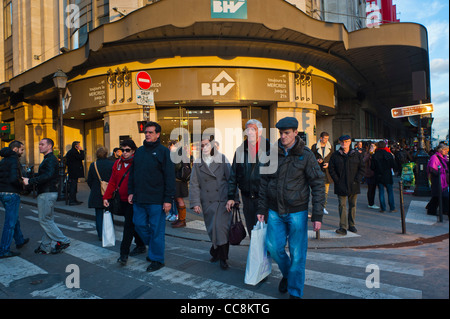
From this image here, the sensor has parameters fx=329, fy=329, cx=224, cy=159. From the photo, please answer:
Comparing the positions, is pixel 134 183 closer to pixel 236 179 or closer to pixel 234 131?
pixel 236 179

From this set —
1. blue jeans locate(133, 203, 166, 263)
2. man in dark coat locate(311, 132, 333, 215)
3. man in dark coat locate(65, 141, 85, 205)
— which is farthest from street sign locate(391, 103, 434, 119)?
man in dark coat locate(65, 141, 85, 205)

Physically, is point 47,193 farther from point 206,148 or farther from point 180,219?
point 180,219

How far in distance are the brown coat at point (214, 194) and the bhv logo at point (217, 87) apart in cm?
1017

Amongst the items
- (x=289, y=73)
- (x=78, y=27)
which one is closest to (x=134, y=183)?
(x=289, y=73)

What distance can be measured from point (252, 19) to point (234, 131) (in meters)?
5.29

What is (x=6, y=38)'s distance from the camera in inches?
1059

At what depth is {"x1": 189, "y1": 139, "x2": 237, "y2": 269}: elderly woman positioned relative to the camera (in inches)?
181

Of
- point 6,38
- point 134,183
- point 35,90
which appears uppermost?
point 6,38

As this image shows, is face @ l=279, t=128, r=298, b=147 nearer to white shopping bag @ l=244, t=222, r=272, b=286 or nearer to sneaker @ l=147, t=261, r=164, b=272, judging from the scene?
white shopping bag @ l=244, t=222, r=272, b=286

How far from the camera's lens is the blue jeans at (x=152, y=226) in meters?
4.60

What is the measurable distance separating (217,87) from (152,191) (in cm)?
1072

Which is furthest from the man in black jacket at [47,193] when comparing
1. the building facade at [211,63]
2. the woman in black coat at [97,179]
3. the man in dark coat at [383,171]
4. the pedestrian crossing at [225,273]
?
the building facade at [211,63]

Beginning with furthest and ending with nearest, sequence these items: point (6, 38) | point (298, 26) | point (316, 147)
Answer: point (6, 38)
point (298, 26)
point (316, 147)

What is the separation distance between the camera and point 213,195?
4.69 m
